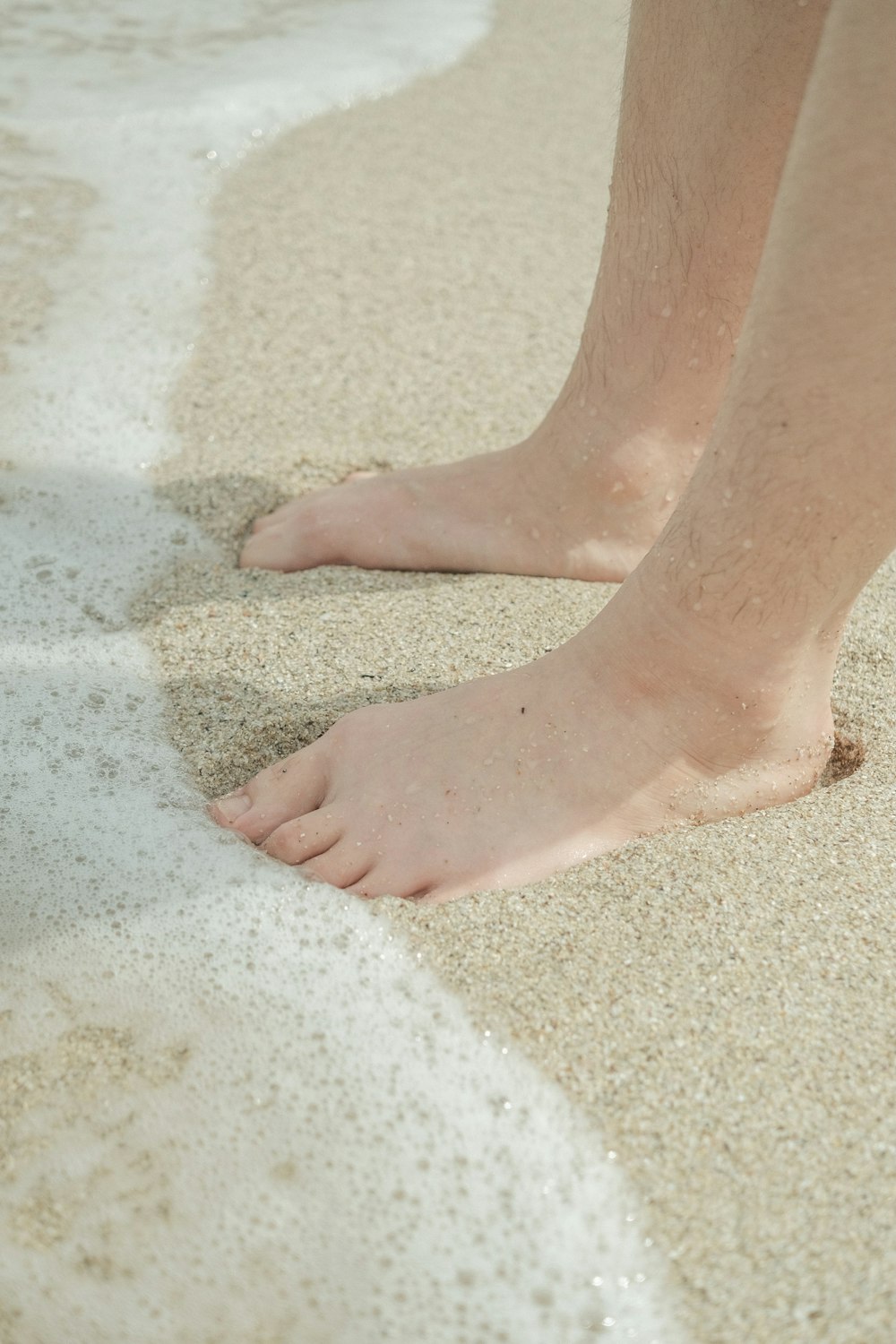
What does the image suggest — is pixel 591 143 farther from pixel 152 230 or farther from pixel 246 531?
pixel 246 531

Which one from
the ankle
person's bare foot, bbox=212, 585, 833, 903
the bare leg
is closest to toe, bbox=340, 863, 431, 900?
person's bare foot, bbox=212, 585, 833, 903

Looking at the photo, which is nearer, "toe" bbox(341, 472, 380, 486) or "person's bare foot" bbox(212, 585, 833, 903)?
"person's bare foot" bbox(212, 585, 833, 903)

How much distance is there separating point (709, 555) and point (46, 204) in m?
1.93

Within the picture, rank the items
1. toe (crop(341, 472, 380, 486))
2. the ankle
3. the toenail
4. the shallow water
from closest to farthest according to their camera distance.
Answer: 1. the shallow water
2. the ankle
3. the toenail
4. toe (crop(341, 472, 380, 486))

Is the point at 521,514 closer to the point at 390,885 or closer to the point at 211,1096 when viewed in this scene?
the point at 390,885

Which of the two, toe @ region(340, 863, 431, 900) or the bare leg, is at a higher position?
the bare leg

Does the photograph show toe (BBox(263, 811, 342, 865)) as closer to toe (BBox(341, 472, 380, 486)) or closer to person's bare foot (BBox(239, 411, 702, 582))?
person's bare foot (BBox(239, 411, 702, 582))

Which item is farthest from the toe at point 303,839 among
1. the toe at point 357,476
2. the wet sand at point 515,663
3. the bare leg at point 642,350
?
the toe at point 357,476

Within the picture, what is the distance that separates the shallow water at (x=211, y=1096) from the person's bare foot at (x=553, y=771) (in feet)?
0.25

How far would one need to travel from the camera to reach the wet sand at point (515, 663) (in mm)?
957

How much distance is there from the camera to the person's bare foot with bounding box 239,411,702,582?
160 centimetres

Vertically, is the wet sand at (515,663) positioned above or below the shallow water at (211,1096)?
above

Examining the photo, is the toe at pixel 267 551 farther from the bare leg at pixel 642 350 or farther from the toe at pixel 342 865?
the toe at pixel 342 865

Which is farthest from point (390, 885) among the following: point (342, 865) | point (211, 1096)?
point (211, 1096)
